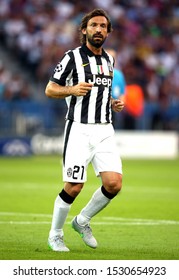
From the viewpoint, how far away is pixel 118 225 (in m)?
9.89

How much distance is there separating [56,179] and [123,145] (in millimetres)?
9136

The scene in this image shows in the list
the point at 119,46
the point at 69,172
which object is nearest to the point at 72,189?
the point at 69,172

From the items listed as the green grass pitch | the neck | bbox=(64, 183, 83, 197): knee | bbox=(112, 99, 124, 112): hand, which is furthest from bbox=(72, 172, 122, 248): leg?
the neck

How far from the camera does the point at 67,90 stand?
7539 mm

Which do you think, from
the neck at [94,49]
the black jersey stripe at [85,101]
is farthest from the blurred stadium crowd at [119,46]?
the black jersey stripe at [85,101]

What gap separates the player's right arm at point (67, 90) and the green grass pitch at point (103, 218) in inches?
60.8

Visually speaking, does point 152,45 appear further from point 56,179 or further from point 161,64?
point 56,179

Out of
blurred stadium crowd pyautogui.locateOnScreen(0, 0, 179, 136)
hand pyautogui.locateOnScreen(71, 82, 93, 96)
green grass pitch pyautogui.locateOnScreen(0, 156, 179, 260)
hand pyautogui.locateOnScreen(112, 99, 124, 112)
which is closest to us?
hand pyautogui.locateOnScreen(71, 82, 93, 96)

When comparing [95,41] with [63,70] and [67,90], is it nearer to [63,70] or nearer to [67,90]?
[63,70]

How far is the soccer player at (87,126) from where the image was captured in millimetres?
7633

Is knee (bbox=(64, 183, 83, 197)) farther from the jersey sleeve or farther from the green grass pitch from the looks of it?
the jersey sleeve

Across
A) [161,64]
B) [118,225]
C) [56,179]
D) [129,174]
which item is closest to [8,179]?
[56,179]

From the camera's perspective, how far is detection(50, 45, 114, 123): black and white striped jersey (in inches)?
302

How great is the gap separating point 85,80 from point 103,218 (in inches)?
138
